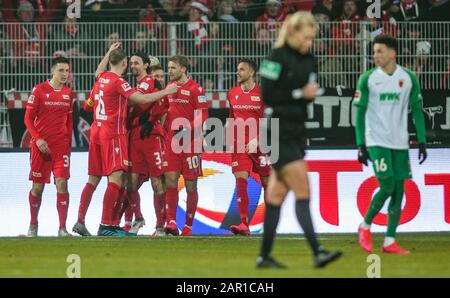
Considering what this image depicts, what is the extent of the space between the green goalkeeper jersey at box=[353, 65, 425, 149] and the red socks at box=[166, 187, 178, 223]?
431cm

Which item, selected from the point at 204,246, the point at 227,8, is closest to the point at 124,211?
the point at 204,246

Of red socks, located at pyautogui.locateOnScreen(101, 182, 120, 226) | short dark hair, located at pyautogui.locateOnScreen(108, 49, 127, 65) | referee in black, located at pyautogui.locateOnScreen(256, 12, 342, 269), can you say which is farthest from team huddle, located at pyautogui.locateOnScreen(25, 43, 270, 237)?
referee in black, located at pyautogui.locateOnScreen(256, 12, 342, 269)

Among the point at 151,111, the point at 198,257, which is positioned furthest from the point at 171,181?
the point at 198,257

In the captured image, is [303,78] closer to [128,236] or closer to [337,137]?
[128,236]

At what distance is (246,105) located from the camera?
1808 cm

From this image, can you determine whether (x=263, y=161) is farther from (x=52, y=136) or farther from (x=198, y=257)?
(x=198, y=257)

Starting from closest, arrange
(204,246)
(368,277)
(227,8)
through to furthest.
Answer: (368,277) < (204,246) < (227,8)

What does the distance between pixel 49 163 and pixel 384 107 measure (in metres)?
5.63

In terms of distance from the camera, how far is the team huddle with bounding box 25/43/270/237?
1773 centimetres

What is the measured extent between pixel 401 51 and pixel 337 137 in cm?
179

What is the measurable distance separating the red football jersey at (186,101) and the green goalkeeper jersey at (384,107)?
13.9ft

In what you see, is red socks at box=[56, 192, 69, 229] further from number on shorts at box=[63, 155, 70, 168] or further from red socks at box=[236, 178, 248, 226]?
red socks at box=[236, 178, 248, 226]

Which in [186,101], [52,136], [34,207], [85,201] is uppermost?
[186,101]

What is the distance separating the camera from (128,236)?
17406mm
